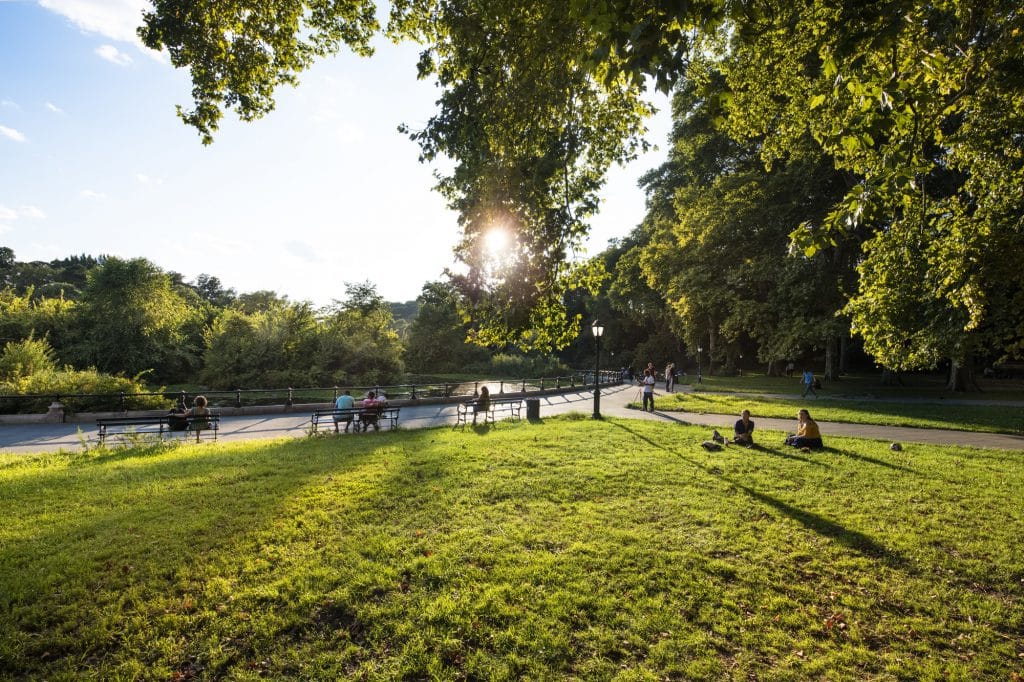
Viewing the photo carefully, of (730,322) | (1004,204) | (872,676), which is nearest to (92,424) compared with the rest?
(872,676)

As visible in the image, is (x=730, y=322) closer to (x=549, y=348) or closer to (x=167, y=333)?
(x=549, y=348)

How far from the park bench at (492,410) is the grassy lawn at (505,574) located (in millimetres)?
7638

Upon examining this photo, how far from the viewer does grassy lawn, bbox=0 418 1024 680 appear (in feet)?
11.4

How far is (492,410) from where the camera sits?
17.0 meters

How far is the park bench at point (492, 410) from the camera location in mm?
16089

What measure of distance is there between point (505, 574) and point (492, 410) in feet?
40.5

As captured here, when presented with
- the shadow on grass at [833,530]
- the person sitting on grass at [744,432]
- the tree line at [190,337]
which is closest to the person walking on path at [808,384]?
the person sitting on grass at [744,432]

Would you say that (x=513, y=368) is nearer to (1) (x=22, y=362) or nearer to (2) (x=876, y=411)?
(2) (x=876, y=411)

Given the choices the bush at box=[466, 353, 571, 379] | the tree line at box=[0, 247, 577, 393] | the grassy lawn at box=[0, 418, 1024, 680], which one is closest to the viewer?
the grassy lawn at box=[0, 418, 1024, 680]

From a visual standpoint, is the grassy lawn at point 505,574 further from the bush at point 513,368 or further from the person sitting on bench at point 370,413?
the bush at point 513,368

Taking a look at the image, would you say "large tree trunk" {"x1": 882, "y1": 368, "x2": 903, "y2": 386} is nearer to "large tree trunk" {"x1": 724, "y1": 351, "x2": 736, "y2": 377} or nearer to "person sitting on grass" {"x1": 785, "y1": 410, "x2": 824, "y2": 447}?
"large tree trunk" {"x1": 724, "y1": 351, "x2": 736, "y2": 377}

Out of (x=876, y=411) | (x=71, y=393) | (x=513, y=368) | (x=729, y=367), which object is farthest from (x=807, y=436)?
(x=729, y=367)

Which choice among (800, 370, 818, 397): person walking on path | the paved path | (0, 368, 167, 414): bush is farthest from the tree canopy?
(800, 370, 818, 397): person walking on path

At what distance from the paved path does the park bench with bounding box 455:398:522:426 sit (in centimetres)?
47
